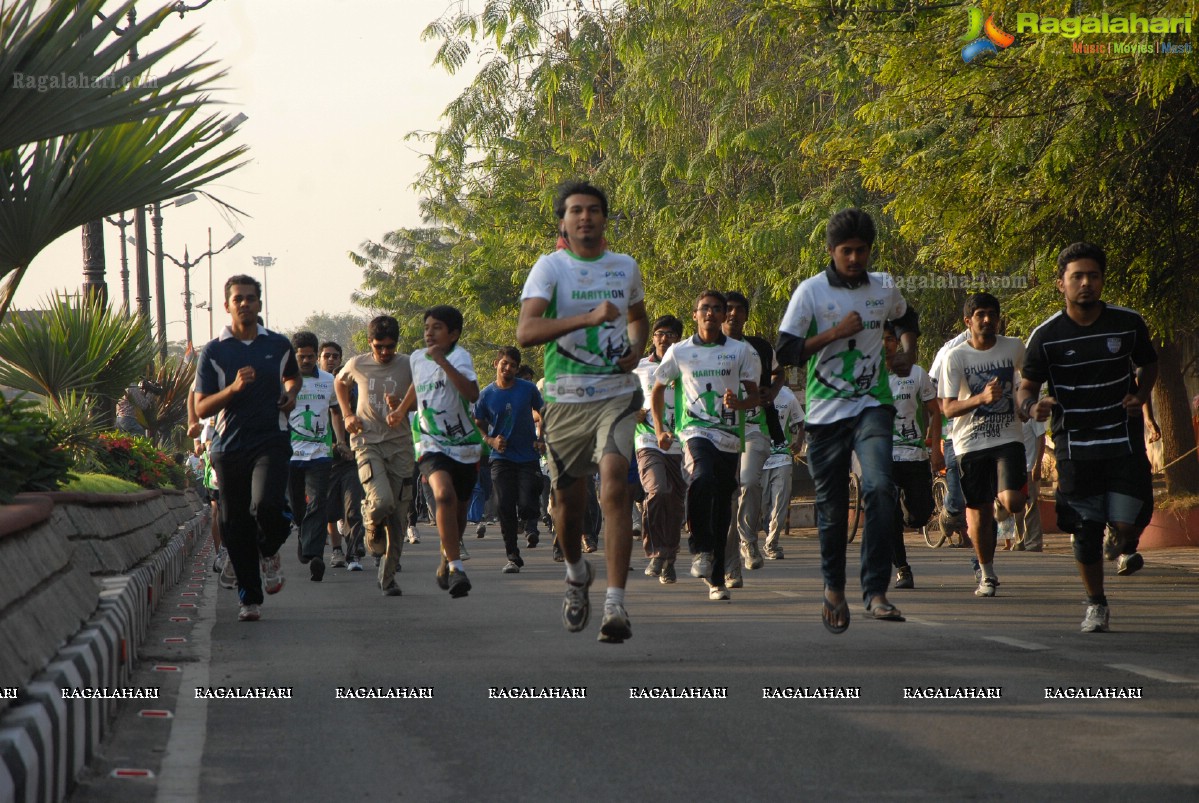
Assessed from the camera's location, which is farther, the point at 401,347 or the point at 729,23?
the point at 401,347

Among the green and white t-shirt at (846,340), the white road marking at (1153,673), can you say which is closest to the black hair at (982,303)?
the green and white t-shirt at (846,340)

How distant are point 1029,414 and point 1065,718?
3.16 metres

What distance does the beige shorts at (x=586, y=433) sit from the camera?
23.9ft

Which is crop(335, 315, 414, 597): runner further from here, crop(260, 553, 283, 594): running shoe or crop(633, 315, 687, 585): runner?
crop(633, 315, 687, 585): runner

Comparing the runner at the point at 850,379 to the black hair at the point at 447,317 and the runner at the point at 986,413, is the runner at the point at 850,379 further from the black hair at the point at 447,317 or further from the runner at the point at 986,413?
the black hair at the point at 447,317

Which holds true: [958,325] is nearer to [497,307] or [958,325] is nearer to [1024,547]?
[1024,547]

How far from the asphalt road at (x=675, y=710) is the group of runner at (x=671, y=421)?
442mm

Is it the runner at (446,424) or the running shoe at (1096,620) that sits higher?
the runner at (446,424)

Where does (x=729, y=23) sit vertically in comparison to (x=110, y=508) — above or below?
above

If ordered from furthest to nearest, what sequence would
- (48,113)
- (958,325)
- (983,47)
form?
1. (958,325)
2. (983,47)
3. (48,113)

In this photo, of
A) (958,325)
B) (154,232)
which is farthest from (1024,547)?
(154,232)

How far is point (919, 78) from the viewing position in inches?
486

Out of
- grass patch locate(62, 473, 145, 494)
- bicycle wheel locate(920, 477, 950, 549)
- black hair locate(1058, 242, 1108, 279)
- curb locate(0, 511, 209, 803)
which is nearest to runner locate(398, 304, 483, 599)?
grass patch locate(62, 473, 145, 494)

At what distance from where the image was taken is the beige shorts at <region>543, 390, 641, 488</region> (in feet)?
23.9
